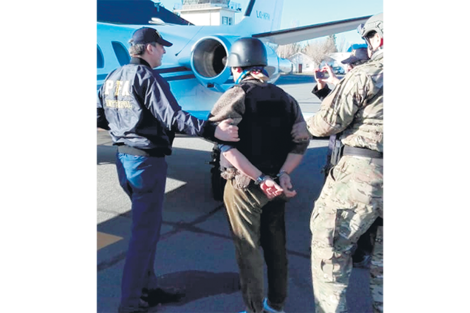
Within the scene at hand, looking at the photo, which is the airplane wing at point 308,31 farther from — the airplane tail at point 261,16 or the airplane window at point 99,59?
the airplane window at point 99,59

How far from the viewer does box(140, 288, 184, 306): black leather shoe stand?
2.96 m

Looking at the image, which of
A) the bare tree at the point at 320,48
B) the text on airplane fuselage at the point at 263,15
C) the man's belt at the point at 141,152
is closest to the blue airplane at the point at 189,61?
the text on airplane fuselage at the point at 263,15

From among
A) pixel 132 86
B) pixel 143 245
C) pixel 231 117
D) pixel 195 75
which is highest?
pixel 195 75

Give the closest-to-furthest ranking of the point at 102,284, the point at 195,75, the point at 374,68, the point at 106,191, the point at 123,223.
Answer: the point at 374,68, the point at 102,284, the point at 123,223, the point at 106,191, the point at 195,75

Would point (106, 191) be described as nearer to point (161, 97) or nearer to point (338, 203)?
point (161, 97)

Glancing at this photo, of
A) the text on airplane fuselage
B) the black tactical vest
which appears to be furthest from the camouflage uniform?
the text on airplane fuselage

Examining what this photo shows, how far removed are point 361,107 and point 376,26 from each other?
0.42 metres

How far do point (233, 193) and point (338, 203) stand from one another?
25.4 inches

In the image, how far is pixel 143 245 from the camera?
8.89 feet

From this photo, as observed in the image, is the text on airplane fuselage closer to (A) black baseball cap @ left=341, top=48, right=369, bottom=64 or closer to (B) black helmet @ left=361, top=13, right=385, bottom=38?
(A) black baseball cap @ left=341, top=48, right=369, bottom=64

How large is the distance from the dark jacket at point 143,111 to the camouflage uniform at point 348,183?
761 millimetres

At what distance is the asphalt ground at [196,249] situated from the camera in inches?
120

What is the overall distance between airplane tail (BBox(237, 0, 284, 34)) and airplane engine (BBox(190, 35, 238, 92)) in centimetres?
343
